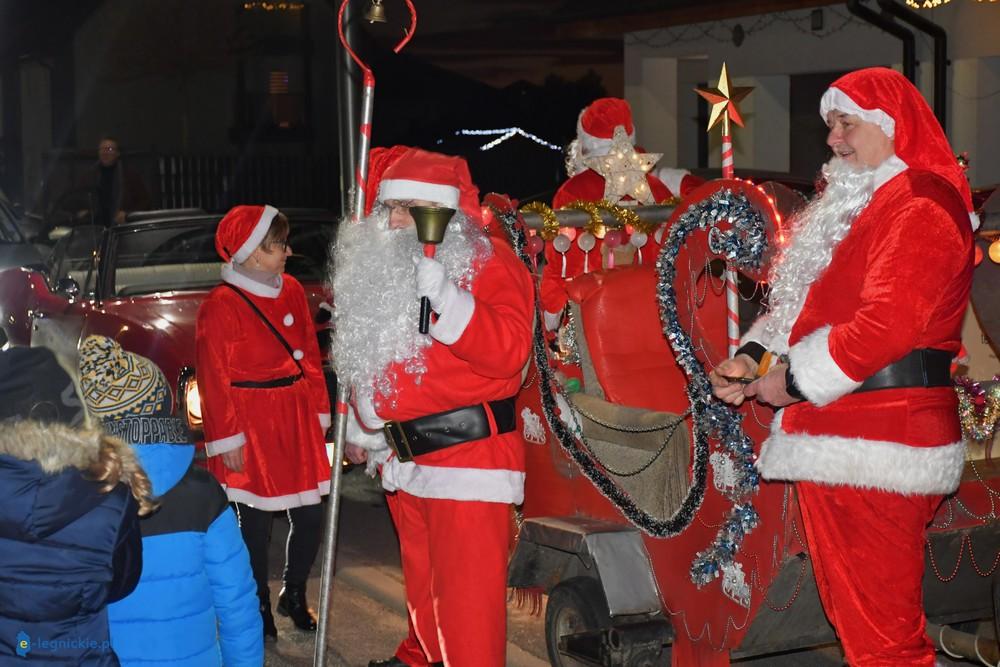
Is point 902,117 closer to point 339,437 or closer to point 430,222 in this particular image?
point 430,222

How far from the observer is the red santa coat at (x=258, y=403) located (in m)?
5.95

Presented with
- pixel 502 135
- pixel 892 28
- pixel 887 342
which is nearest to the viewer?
pixel 887 342

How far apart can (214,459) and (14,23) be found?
28814 mm

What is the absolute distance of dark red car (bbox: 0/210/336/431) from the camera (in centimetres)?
826

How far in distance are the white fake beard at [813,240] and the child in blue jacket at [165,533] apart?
72.2 inches

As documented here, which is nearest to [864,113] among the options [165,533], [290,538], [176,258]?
[165,533]

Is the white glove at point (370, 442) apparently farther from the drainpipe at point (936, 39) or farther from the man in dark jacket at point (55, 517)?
the drainpipe at point (936, 39)

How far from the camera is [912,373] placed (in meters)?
4.00

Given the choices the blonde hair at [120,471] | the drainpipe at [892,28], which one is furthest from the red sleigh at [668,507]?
A: the drainpipe at [892,28]

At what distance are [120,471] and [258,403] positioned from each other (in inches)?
106

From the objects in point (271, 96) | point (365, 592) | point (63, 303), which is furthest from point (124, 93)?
point (365, 592)

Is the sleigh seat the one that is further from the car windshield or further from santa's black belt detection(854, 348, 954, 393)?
the car windshield

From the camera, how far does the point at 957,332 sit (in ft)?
13.4

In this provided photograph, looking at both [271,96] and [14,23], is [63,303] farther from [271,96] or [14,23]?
[14,23]
